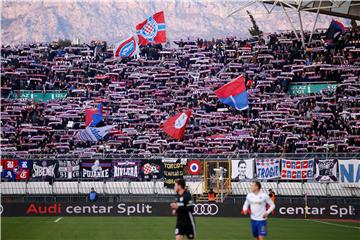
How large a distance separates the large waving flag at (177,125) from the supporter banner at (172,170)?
636cm

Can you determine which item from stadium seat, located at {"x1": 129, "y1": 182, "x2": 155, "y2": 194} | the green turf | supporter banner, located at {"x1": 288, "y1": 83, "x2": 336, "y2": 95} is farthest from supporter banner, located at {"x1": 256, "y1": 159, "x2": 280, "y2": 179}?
supporter banner, located at {"x1": 288, "y1": 83, "x2": 336, "y2": 95}

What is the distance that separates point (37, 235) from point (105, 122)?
998 inches

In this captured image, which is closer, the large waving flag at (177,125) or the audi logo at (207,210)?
the audi logo at (207,210)

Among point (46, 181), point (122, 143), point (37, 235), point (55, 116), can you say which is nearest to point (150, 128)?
point (122, 143)

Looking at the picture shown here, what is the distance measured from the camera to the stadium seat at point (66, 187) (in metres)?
44.6

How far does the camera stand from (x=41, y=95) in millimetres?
56750

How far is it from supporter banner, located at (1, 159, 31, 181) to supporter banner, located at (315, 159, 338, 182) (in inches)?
628

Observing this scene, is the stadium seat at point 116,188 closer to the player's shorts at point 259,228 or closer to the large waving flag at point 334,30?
the large waving flag at point 334,30

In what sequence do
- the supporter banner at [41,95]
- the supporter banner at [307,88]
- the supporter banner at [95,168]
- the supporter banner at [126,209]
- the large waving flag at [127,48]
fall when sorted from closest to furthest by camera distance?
the supporter banner at [126,209] → the supporter banner at [95,168] → the supporter banner at [307,88] → the supporter banner at [41,95] → the large waving flag at [127,48]

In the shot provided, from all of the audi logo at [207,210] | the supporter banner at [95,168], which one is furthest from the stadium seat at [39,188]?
the audi logo at [207,210]

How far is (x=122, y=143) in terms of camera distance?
5078 centimetres

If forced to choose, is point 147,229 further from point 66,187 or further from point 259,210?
point 66,187

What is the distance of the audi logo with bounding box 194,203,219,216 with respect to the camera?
39.3 metres

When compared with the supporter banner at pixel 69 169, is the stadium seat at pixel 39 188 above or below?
below
